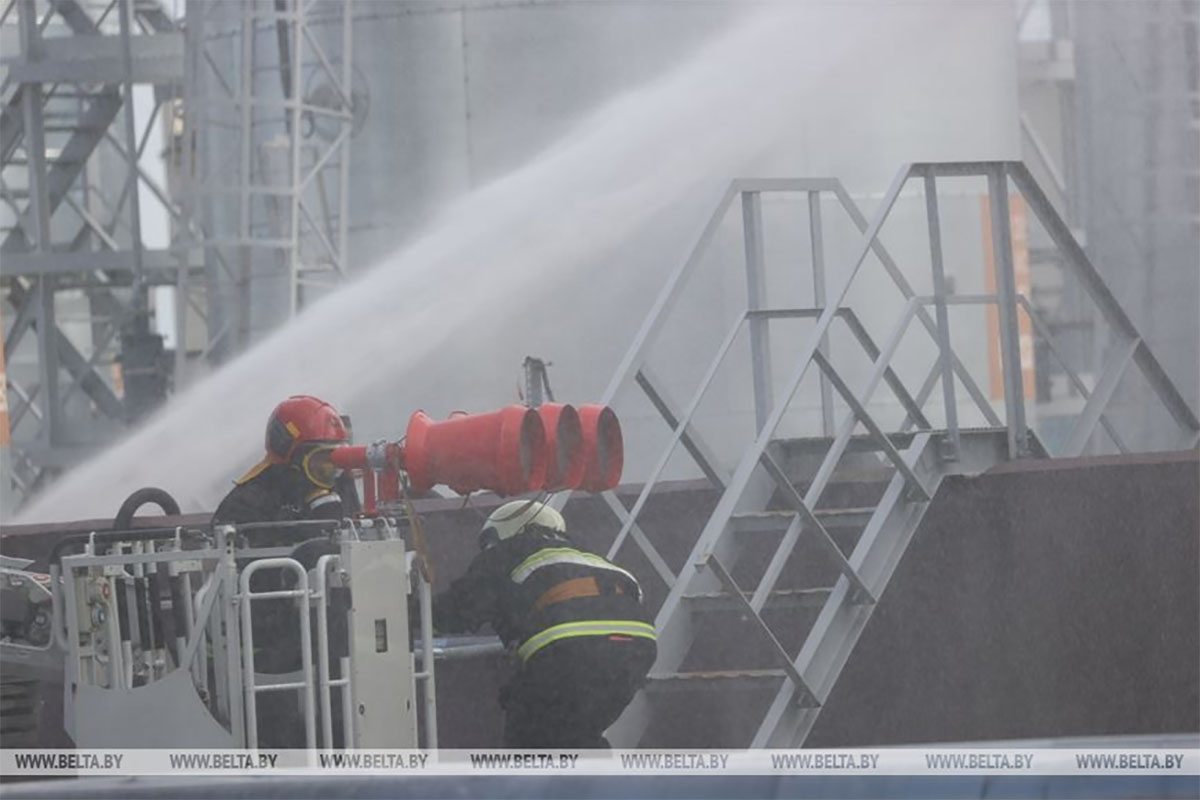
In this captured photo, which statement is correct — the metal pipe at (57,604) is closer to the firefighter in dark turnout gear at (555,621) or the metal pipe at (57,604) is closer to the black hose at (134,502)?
the black hose at (134,502)

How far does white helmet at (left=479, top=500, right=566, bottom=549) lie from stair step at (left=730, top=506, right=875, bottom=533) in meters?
1.04

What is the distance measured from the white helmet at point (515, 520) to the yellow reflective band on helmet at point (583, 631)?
0.34m

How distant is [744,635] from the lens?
811 centimetres

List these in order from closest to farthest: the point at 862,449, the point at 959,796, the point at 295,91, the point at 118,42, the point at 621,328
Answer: the point at 959,796
the point at 862,449
the point at 621,328
the point at 295,91
the point at 118,42

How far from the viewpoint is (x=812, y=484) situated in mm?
7441

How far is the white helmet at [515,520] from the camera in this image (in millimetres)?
6477

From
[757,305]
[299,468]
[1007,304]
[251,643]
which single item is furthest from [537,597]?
[1007,304]

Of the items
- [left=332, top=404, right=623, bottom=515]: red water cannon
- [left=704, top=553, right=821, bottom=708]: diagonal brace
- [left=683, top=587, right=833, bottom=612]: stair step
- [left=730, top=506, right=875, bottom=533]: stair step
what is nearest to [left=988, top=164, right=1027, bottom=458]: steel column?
[left=730, top=506, right=875, bottom=533]: stair step

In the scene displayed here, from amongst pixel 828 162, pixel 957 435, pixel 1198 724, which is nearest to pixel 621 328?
pixel 828 162

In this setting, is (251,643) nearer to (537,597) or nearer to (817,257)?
(537,597)

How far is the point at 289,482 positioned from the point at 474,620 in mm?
744

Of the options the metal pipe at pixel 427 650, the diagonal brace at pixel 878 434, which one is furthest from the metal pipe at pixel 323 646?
the diagonal brace at pixel 878 434

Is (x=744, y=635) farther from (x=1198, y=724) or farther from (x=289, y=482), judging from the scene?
(x=289, y=482)

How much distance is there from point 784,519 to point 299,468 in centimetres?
182
